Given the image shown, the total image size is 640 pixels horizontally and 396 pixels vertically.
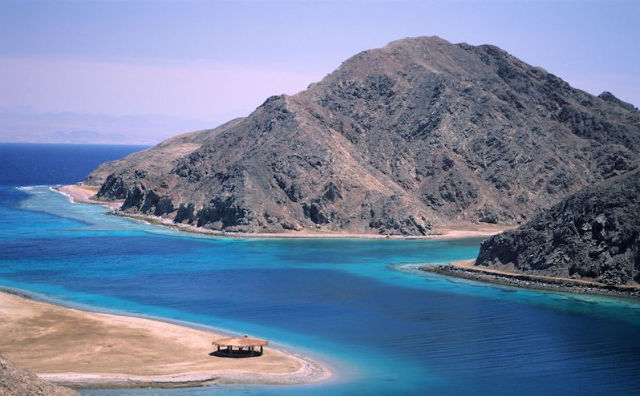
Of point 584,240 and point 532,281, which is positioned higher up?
point 584,240

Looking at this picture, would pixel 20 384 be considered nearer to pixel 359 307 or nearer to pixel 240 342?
pixel 240 342

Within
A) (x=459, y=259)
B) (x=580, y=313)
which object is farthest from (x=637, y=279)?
(x=459, y=259)

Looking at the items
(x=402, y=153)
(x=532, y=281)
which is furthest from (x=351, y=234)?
(x=532, y=281)

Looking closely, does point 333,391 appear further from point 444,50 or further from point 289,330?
point 444,50

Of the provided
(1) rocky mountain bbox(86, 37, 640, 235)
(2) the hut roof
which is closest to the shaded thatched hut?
(2) the hut roof

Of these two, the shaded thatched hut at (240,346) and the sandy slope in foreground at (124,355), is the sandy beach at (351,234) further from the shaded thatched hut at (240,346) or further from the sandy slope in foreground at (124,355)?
the shaded thatched hut at (240,346)

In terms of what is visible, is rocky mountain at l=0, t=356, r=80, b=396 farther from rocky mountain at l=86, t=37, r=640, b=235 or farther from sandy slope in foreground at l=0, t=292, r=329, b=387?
rocky mountain at l=86, t=37, r=640, b=235
